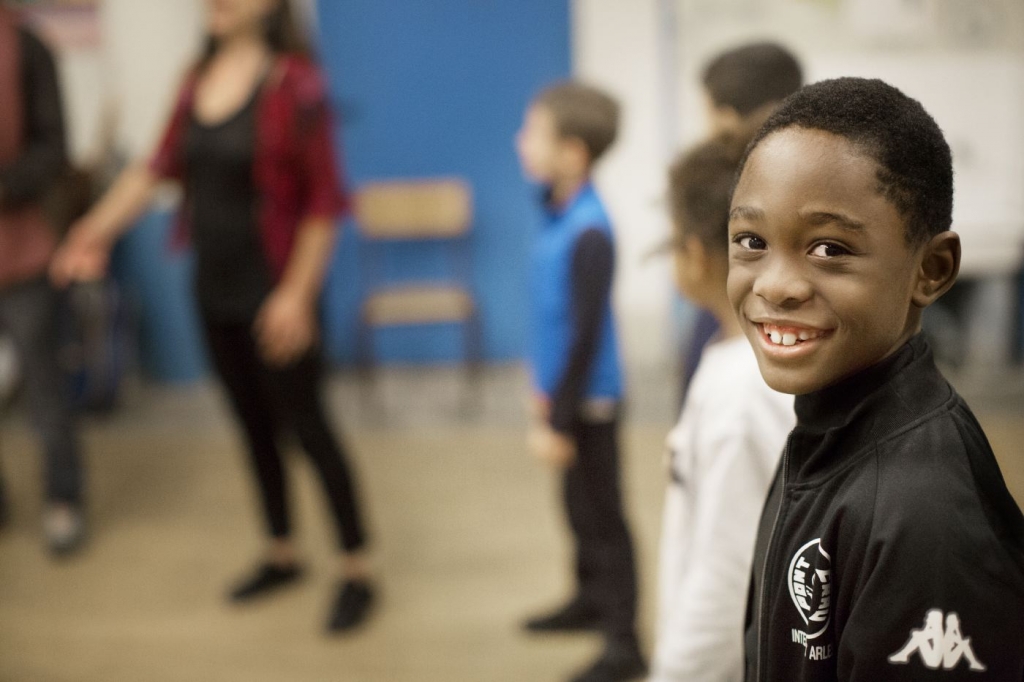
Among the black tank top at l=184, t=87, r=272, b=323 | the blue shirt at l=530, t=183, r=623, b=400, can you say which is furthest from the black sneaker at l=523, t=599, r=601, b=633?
the black tank top at l=184, t=87, r=272, b=323

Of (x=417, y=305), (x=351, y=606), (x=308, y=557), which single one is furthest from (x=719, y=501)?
(x=417, y=305)

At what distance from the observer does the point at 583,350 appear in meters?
1.88

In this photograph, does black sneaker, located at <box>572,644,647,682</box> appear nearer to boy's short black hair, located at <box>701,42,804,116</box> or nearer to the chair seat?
boy's short black hair, located at <box>701,42,804,116</box>

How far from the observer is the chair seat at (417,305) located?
13.6 ft

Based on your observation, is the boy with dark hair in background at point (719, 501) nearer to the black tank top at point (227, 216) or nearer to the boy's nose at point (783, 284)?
the boy's nose at point (783, 284)

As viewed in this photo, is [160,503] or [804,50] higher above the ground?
[804,50]

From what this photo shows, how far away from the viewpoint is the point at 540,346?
2033mm

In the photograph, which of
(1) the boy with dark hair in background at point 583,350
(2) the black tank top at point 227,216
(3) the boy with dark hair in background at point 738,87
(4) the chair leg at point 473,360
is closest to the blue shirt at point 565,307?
(1) the boy with dark hair in background at point 583,350

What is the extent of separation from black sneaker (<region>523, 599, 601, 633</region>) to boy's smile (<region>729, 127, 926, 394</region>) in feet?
5.73

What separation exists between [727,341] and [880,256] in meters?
0.60

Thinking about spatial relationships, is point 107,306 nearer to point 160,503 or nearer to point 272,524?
point 160,503

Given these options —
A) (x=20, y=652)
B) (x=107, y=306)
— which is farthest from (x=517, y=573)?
(x=107, y=306)

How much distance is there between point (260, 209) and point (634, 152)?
2.48 metres

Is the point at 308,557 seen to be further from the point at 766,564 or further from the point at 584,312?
the point at 766,564
